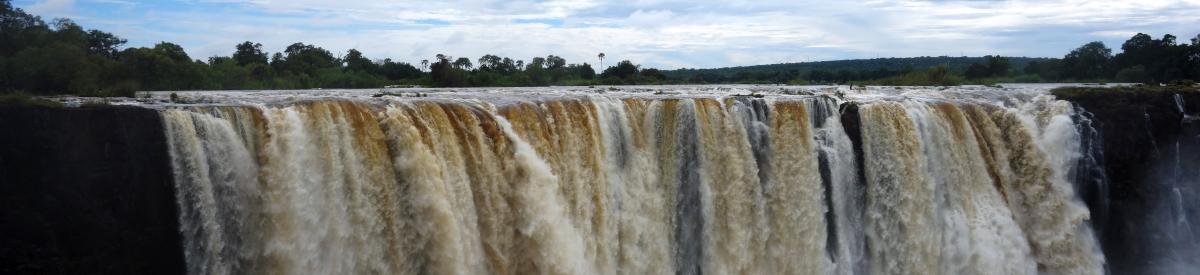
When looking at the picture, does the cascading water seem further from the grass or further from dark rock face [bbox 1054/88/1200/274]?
the grass

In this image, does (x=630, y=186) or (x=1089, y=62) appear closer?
(x=630, y=186)

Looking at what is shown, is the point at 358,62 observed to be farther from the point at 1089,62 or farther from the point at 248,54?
the point at 1089,62

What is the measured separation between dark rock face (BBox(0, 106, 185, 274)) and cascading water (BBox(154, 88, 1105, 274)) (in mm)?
336

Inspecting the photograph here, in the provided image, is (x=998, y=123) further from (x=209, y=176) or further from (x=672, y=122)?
(x=209, y=176)

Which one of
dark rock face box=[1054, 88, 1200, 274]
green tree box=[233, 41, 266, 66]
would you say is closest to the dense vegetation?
green tree box=[233, 41, 266, 66]

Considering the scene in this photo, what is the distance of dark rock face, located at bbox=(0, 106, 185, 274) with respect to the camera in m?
9.76

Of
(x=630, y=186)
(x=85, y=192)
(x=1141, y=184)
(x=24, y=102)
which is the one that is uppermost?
(x=24, y=102)

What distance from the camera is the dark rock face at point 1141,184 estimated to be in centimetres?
1767

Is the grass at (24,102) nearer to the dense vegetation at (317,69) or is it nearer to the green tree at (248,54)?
the dense vegetation at (317,69)

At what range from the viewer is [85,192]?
998 centimetres

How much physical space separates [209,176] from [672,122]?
653cm

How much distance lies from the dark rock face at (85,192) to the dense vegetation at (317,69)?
6.96m

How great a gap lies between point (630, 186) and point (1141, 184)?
10437mm

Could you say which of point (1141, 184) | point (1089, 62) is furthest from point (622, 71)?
point (1141, 184)
